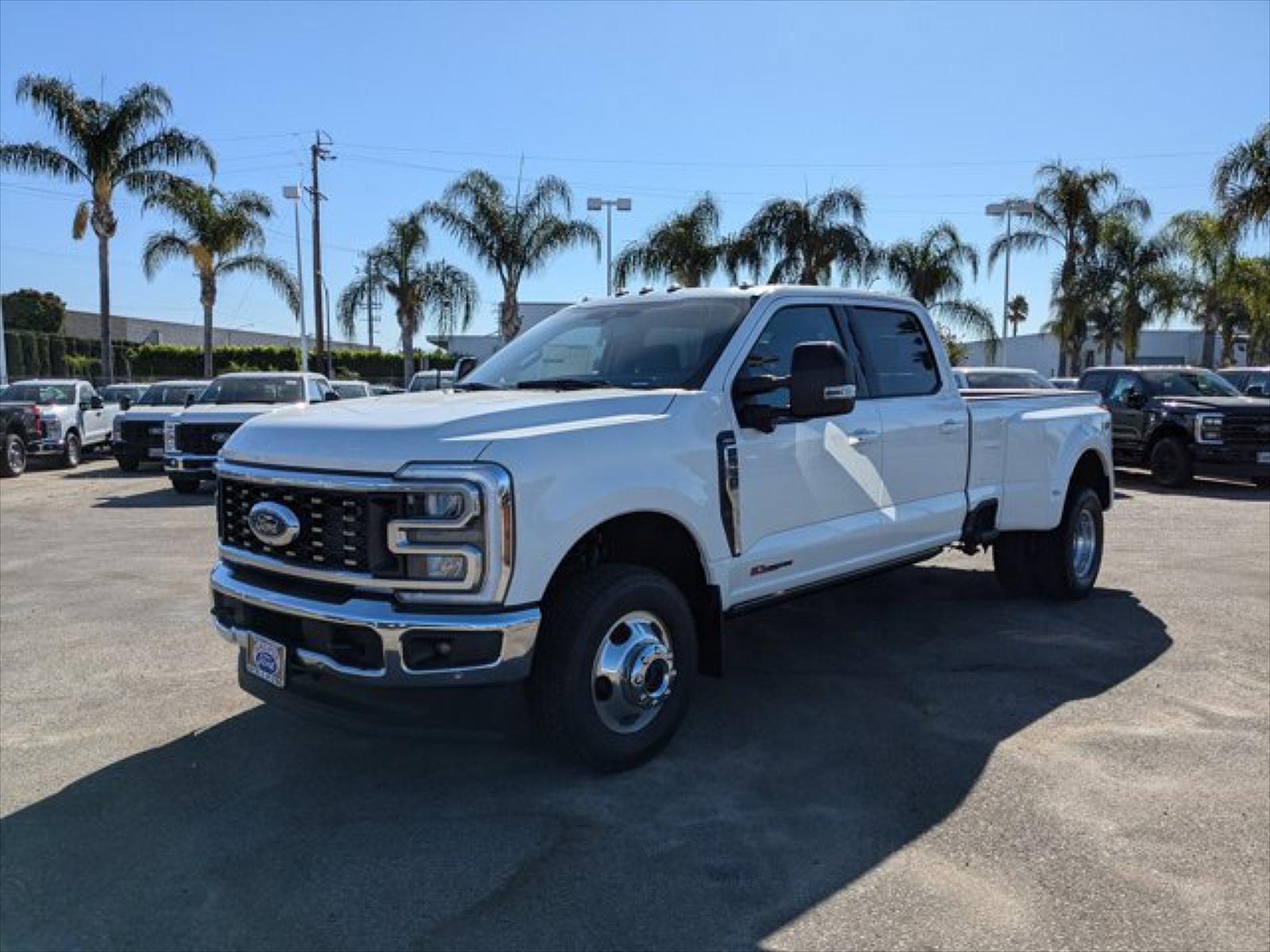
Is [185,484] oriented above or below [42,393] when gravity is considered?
below

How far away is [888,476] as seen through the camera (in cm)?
528

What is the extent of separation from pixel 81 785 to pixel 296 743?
84 centimetres

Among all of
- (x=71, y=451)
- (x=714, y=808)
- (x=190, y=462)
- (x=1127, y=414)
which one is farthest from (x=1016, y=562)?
(x=71, y=451)

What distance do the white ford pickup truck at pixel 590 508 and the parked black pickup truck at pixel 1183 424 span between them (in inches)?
378

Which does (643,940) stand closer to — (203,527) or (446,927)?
(446,927)

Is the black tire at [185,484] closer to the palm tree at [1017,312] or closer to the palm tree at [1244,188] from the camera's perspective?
the palm tree at [1244,188]

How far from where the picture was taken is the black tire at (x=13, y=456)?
16.8 m

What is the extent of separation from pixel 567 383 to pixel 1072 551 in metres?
4.17

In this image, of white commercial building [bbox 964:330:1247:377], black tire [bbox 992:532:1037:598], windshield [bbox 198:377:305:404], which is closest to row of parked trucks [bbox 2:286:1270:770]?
black tire [bbox 992:532:1037:598]

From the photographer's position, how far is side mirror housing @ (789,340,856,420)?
165 inches

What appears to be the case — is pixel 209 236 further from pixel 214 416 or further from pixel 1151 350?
pixel 1151 350

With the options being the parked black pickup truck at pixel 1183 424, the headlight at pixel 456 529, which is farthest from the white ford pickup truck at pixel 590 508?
the parked black pickup truck at pixel 1183 424

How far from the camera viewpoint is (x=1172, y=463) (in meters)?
14.5

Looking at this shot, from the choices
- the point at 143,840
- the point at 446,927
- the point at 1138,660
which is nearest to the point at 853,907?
the point at 446,927
